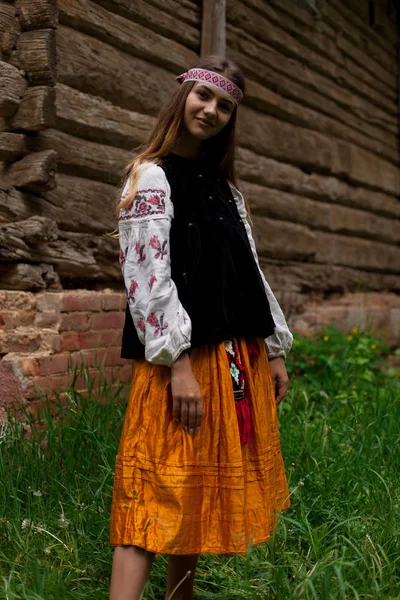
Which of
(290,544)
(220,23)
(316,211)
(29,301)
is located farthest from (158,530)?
(316,211)

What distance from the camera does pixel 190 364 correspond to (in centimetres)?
A: 202

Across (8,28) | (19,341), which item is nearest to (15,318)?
(19,341)

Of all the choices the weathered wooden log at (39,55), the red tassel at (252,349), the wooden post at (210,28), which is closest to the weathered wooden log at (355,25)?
the wooden post at (210,28)

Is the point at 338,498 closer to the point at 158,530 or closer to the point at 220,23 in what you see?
the point at 158,530

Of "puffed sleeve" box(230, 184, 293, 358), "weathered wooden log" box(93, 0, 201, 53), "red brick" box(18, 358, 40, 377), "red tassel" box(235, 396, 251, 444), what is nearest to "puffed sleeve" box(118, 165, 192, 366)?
"red tassel" box(235, 396, 251, 444)

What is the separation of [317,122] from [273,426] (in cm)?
431

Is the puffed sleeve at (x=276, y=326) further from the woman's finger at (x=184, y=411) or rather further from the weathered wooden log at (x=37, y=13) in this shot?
the weathered wooden log at (x=37, y=13)

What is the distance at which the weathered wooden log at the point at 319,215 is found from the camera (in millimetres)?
5328

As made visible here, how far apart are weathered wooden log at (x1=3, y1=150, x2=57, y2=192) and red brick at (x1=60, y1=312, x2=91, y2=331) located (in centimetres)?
63

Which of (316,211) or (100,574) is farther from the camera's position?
(316,211)

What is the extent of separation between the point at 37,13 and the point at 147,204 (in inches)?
71.5

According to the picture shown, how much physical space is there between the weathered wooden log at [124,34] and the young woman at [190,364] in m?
1.63

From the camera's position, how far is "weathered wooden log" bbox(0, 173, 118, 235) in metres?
3.31

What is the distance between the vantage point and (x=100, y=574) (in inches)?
96.1
